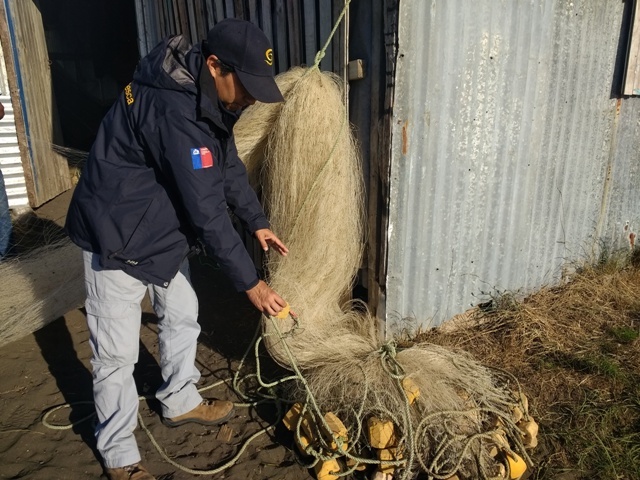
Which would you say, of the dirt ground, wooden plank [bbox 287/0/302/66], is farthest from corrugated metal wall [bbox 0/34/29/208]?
wooden plank [bbox 287/0/302/66]

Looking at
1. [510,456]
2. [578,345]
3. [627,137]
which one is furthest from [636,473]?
[627,137]

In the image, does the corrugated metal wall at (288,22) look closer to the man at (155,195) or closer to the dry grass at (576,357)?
the man at (155,195)

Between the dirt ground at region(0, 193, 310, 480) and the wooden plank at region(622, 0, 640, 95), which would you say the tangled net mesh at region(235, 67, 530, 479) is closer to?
the dirt ground at region(0, 193, 310, 480)

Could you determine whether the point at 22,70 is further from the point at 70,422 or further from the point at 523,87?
the point at 523,87

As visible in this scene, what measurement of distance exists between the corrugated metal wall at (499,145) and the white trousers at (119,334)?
4.93 ft

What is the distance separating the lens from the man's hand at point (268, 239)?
3.12 meters

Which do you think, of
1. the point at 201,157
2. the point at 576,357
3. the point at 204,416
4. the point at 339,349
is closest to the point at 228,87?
the point at 201,157

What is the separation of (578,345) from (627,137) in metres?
2.16

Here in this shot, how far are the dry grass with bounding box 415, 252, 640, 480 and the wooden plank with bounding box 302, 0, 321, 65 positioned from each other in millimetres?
2267

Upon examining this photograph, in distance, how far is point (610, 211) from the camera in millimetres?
4949

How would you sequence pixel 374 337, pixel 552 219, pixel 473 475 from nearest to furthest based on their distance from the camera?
pixel 473 475, pixel 374 337, pixel 552 219

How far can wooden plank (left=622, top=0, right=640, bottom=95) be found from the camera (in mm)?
4359

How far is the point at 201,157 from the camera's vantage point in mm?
2312

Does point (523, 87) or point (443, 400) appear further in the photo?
point (523, 87)
